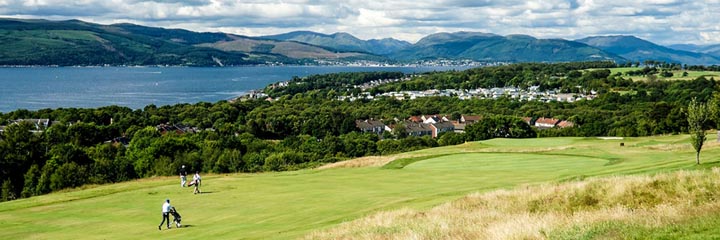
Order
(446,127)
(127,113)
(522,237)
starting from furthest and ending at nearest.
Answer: (446,127) < (127,113) < (522,237)

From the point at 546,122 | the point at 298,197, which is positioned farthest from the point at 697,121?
the point at 546,122

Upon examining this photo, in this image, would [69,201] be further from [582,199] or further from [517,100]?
[517,100]

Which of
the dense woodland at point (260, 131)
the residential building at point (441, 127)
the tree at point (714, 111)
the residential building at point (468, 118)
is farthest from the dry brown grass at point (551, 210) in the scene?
the residential building at point (468, 118)

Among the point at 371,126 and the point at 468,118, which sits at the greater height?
the point at 468,118

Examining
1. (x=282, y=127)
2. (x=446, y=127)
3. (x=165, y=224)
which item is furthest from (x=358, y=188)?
(x=446, y=127)

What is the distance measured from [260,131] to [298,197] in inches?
3633

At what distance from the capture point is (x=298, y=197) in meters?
27.9

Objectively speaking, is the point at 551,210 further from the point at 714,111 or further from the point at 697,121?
the point at 714,111

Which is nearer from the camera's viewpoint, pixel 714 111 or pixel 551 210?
pixel 551 210

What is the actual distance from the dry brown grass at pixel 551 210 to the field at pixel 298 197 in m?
1.73

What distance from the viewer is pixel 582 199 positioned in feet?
62.2

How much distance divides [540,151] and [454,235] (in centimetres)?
3418

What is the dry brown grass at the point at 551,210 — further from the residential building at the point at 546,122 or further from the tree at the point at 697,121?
the residential building at the point at 546,122

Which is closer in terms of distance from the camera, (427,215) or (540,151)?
(427,215)
